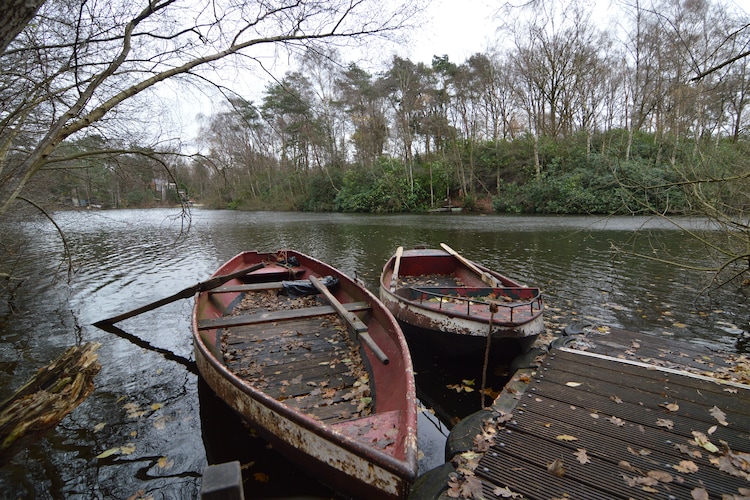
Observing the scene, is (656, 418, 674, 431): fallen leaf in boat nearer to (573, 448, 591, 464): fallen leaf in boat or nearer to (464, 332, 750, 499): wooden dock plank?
(464, 332, 750, 499): wooden dock plank

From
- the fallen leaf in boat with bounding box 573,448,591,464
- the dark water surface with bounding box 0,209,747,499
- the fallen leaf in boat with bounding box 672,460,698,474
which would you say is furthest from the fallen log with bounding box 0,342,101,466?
the fallen leaf in boat with bounding box 672,460,698,474

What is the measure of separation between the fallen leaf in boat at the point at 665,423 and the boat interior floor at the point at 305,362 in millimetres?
2792

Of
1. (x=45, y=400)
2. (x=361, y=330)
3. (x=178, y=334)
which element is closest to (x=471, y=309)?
(x=361, y=330)

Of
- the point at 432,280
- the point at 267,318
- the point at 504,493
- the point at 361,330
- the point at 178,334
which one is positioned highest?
the point at 361,330

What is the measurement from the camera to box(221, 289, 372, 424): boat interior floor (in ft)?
13.2

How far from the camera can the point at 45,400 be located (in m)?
3.33

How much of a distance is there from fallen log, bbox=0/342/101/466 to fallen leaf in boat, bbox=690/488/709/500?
506cm

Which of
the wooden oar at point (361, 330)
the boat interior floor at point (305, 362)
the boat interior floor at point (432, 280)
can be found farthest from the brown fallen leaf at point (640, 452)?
the boat interior floor at point (432, 280)

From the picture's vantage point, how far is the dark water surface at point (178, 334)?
12.9ft

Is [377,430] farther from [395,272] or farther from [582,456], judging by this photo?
[395,272]

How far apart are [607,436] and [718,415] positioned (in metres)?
1.27

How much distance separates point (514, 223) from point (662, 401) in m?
21.5

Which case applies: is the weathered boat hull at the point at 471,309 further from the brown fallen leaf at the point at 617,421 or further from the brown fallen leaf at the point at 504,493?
the brown fallen leaf at the point at 504,493

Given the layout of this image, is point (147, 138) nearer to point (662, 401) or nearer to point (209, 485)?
point (209, 485)
